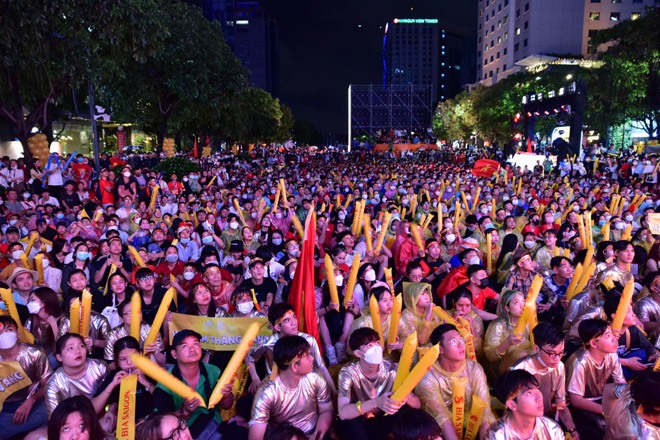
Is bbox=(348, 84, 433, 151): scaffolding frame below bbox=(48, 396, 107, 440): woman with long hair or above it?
above

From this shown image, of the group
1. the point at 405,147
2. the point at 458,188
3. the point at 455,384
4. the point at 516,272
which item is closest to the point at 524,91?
the point at 405,147

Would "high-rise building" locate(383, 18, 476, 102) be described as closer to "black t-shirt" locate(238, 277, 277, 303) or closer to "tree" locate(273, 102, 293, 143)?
"tree" locate(273, 102, 293, 143)

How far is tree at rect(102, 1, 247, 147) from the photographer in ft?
58.3

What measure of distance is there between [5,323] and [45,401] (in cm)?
80

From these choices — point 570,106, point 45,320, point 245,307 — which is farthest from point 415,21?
point 45,320

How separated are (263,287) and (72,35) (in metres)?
6.00

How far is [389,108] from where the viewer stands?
8794 centimetres

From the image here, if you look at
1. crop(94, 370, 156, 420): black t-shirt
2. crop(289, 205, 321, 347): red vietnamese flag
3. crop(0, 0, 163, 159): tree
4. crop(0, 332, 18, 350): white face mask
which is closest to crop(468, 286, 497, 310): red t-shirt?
crop(289, 205, 321, 347): red vietnamese flag

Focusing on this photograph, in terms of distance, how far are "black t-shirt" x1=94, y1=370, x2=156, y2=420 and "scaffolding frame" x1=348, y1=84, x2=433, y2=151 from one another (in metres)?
82.5

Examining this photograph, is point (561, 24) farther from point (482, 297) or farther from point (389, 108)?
point (482, 297)

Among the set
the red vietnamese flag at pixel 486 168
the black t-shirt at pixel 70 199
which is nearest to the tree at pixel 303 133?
the red vietnamese flag at pixel 486 168

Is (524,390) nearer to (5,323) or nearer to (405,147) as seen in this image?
(5,323)

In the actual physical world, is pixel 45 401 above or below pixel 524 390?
below

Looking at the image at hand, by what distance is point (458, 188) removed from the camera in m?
14.3
